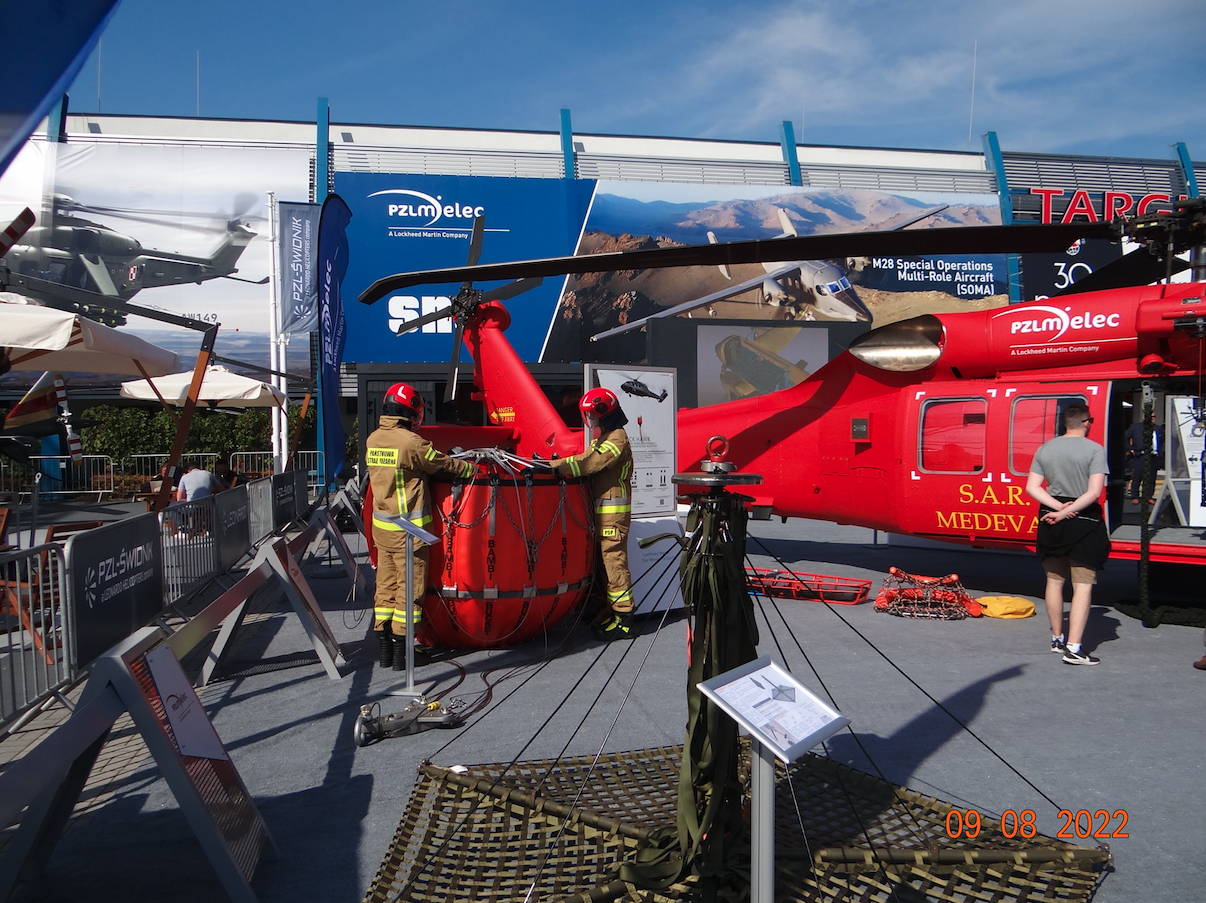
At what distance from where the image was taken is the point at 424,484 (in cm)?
584

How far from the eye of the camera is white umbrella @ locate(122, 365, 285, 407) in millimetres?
12773

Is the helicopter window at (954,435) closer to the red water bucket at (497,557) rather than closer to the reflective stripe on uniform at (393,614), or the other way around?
the red water bucket at (497,557)

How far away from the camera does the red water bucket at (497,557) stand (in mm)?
5910

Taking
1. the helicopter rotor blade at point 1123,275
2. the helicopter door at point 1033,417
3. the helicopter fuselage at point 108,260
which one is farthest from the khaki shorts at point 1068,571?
the helicopter fuselage at point 108,260

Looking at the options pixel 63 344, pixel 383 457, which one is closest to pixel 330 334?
pixel 383 457

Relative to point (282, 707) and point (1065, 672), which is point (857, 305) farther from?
point (282, 707)

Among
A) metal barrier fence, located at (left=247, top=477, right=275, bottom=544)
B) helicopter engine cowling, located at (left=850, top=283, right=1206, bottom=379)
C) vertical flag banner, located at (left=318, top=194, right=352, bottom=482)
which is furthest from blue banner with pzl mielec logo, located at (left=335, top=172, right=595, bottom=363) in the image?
helicopter engine cowling, located at (left=850, top=283, right=1206, bottom=379)

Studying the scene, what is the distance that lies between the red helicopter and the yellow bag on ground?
54 centimetres

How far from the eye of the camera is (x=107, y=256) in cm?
2392

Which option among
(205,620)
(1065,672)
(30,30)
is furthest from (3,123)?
(1065,672)

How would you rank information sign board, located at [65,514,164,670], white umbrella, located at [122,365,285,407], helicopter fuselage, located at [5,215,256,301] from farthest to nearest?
helicopter fuselage, located at [5,215,256,301] → white umbrella, located at [122,365,285,407] → information sign board, located at [65,514,164,670]

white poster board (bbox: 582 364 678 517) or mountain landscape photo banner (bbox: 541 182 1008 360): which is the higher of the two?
mountain landscape photo banner (bbox: 541 182 1008 360)

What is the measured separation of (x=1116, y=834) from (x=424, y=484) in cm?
458

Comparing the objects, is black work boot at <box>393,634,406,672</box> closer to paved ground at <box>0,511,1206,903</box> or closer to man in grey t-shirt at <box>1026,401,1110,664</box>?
paved ground at <box>0,511,1206,903</box>
